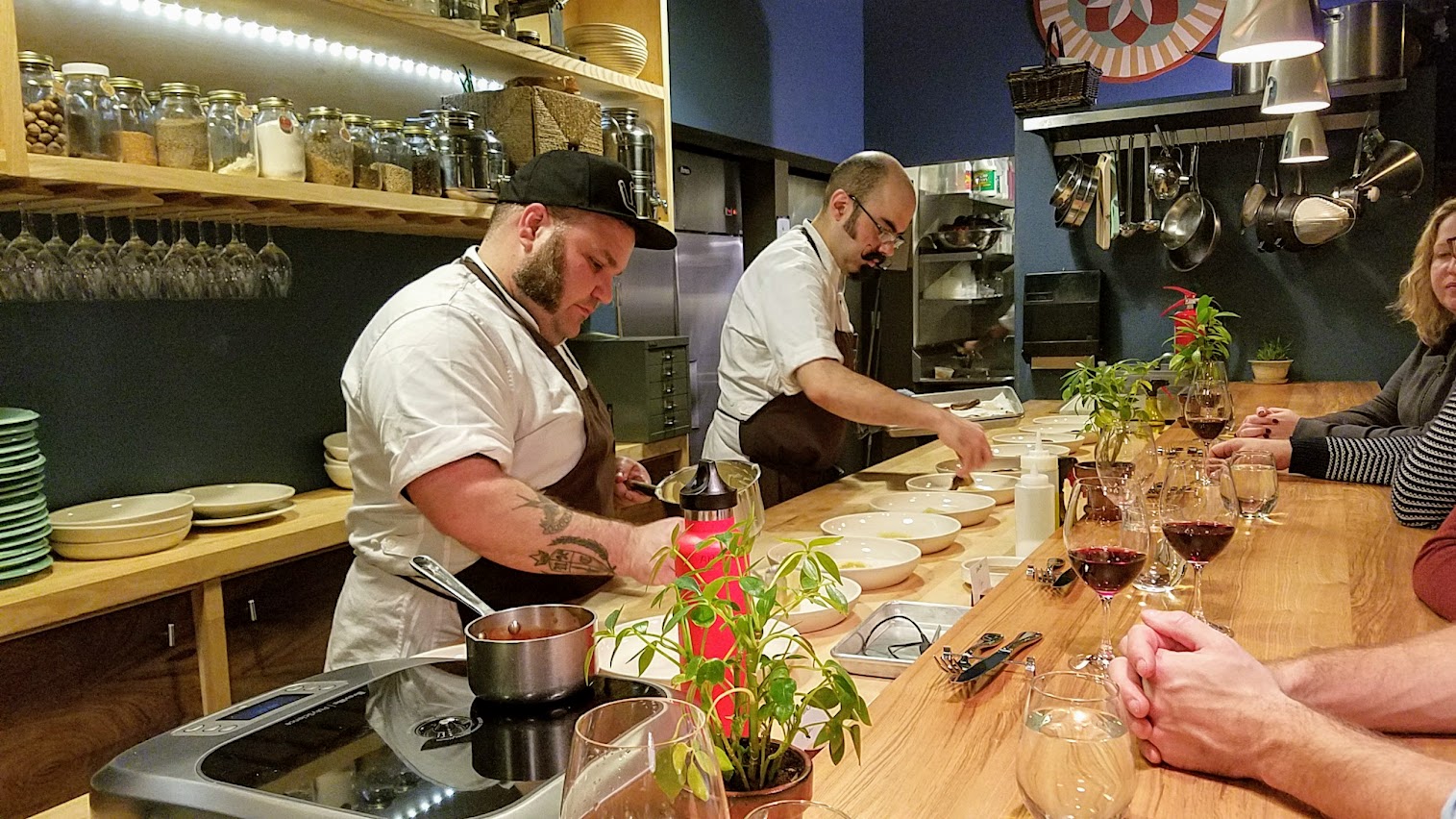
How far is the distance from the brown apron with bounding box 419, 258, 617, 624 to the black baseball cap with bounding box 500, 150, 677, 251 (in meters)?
0.19

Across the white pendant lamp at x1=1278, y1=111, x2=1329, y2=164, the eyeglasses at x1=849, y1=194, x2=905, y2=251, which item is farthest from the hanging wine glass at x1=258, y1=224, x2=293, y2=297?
the white pendant lamp at x1=1278, y1=111, x2=1329, y2=164

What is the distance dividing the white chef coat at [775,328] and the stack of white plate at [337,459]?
3.92 ft

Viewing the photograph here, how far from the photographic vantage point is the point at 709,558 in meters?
1.14

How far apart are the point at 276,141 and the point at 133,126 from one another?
1.19ft

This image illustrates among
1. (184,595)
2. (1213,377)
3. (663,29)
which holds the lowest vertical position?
(184,595)

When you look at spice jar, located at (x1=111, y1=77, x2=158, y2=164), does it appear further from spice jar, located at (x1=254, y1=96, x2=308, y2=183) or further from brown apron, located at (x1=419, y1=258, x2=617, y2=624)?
brown apron, located at (x1=419, y1=258, x2=617, y2=624)

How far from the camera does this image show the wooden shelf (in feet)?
7.50

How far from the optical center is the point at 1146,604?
4.90 feet

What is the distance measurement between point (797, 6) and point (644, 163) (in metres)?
2.93

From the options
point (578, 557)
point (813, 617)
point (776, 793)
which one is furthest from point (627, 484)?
point (776, 793)

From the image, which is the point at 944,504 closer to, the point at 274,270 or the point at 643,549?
the point at 643,549

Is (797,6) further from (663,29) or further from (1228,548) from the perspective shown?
(1228,548)

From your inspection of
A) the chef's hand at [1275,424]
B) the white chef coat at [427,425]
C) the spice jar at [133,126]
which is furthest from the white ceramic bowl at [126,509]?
the chef's hand at [1275,424]

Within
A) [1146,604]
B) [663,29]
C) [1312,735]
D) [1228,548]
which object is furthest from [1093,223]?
[1312,735]
